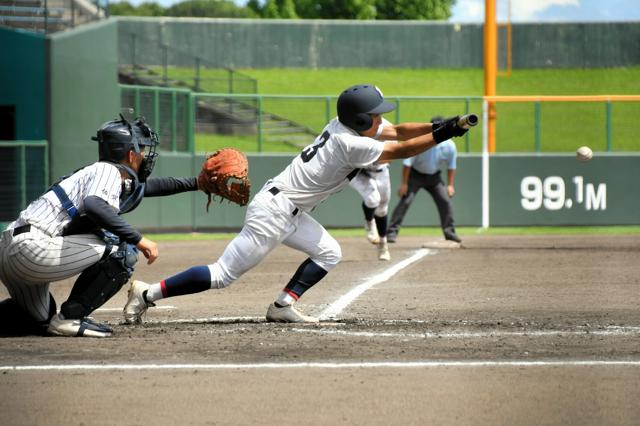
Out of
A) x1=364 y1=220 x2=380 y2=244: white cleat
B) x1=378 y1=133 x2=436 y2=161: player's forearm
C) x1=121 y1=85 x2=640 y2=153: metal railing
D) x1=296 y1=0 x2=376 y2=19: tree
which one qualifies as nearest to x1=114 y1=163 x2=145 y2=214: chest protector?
x1=378 y1=133 x2=436 y2=161: player's forearm

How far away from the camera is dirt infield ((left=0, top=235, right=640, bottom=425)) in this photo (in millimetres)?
5109

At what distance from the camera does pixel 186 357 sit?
6.41 meters

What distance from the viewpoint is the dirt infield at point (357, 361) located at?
511 cm

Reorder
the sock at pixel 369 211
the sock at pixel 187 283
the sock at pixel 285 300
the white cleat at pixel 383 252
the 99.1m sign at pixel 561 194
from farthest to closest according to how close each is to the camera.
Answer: the 99.1m sign at pixel 561 194 < the sock at pixel 369 211 < the white cleat at pixel 383 252 < the sock at pixel 285 300 < the sock at pixel 187 283

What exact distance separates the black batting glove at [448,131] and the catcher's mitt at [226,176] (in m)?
1.33

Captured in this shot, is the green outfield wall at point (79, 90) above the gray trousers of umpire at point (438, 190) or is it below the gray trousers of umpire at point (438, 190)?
above

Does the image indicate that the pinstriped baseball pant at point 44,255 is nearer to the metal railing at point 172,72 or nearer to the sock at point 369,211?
the sock at point 369,211

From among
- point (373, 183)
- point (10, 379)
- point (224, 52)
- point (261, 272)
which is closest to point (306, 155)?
point (10, 379)

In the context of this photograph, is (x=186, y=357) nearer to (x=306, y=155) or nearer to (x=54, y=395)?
(x=54, y=395)

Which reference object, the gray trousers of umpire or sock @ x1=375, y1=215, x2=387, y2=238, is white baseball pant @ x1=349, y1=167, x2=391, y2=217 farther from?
the gray trousers of umpire

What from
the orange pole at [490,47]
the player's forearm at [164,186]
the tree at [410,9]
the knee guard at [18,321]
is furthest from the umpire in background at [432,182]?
the tree at [410,9]

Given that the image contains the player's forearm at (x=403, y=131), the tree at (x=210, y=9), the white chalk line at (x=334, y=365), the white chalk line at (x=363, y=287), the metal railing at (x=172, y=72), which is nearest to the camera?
the white chalk line at (x=334, y=365)

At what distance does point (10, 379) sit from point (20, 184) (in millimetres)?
12153

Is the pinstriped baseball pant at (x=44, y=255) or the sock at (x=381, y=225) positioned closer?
the pinstriped baseball pant at (x=44, y=255)
